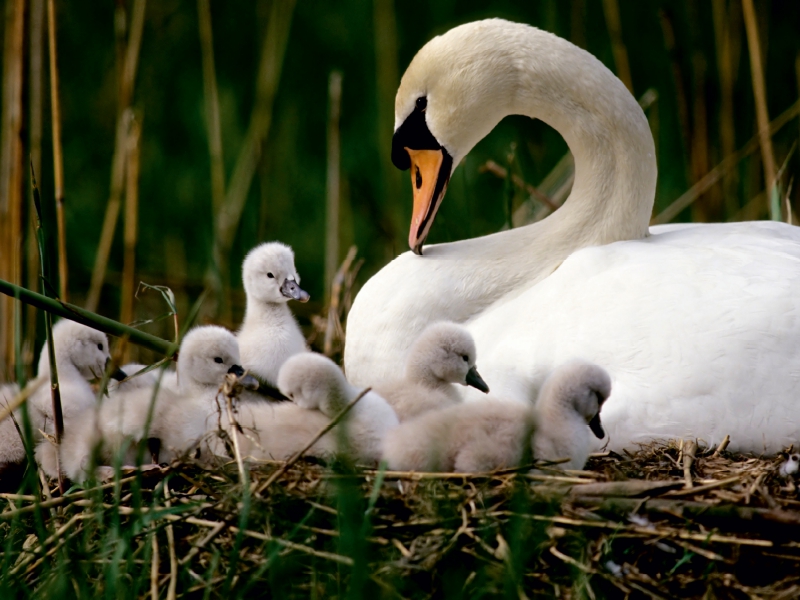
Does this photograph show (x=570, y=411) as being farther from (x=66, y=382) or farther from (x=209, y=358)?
(x=66, y=382)

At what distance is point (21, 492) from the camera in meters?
3.01

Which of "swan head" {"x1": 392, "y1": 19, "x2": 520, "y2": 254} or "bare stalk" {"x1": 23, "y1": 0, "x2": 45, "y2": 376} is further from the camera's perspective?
"bare stalk" {"x1": 23, "y1": 0, "x2": 45, "y2": 376}

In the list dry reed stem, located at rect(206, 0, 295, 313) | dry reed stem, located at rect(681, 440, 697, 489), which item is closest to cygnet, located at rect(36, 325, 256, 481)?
dry reed stem, located at rect(681, 440, 697, 489)

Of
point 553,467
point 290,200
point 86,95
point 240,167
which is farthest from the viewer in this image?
point 86,95

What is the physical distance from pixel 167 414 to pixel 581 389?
1.17 metres

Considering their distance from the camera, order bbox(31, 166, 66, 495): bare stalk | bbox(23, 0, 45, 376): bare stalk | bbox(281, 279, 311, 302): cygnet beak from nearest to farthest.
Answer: bbox(31, 166, 66, 495): bare stalk
bbox(281, 279, 311, 302): cygnet beak
bbox(23, 0, 45, 376): bare stalk

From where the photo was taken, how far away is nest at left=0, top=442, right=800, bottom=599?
2525mm

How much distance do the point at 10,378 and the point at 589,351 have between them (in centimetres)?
253

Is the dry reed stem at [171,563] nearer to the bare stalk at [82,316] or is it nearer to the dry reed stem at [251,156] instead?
the bare stalk at [82,316]

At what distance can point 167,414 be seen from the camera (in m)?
3.19

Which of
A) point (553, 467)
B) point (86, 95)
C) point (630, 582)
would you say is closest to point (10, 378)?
point (553, 467)

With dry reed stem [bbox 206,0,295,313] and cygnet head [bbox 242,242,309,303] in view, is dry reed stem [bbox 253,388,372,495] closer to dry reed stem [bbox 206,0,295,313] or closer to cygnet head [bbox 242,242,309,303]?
cygnet head [bbox 242,242,309,303]

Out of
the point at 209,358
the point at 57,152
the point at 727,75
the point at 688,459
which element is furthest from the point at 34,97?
the point at 727,75

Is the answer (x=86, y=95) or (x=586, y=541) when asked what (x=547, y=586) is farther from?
(x=86, y=95)
